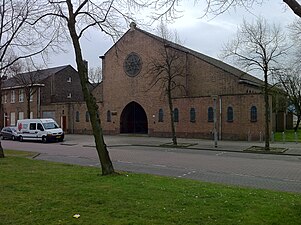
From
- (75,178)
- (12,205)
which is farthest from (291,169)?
(12,205)

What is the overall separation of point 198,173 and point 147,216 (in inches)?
332

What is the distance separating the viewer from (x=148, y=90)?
41688mm

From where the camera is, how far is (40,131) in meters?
36.0

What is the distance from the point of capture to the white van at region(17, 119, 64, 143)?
116 ft

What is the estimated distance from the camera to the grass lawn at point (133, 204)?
555 centimetres

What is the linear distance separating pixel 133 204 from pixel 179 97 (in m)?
31.9

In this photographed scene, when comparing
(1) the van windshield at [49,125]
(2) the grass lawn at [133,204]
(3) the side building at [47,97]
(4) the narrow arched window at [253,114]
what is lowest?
(2) the grass lawn at [133,204]

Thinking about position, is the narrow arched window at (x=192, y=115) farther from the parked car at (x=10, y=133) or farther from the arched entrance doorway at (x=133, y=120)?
the parked car at (x=10, y=133)

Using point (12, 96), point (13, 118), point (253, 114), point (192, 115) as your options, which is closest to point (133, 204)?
point (253, 114)

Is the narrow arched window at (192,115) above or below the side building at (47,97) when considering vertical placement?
below

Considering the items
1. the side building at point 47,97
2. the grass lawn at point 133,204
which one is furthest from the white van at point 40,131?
the grass lawn at point 133,204

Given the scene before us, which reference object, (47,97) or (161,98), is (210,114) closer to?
(161,98)

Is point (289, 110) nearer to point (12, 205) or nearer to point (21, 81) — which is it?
point (21, 81)

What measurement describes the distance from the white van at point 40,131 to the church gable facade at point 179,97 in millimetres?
9562
